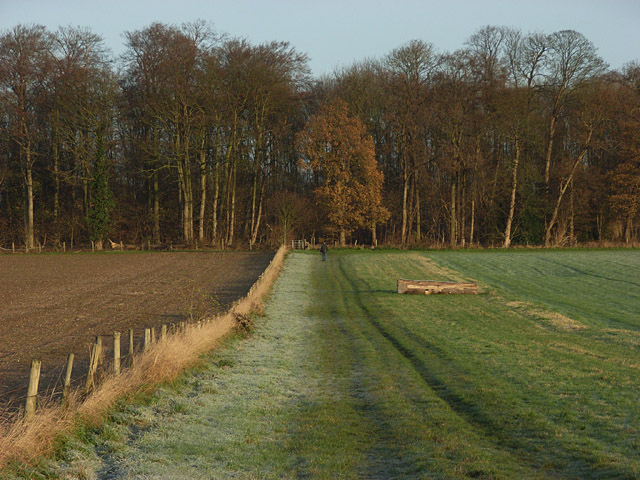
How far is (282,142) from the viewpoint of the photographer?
63625 millimetres

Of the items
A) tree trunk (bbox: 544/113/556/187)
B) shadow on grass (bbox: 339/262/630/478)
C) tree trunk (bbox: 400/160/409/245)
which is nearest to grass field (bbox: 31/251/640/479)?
shadow on grass (bbox: 339/262/630/478)

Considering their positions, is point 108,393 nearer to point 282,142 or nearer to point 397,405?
point 397,405

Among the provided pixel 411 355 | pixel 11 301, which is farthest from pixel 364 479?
pixel 11 301

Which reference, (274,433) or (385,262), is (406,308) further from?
(385,262)

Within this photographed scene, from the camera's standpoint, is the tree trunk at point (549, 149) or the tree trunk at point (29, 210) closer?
the tree trunk at point (29, 210)

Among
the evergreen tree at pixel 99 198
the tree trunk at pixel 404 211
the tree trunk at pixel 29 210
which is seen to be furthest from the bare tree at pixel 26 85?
the tree trunk at pixel 404 211

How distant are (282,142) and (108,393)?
5590cm

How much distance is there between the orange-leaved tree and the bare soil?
10412 mm

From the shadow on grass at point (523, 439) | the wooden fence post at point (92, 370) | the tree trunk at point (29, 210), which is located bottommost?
the shadow on grass at point (523, 439)

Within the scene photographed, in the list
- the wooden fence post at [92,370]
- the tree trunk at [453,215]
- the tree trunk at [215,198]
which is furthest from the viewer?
the tree trunk at [453,215]

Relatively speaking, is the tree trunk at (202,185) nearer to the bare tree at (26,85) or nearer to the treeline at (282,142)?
the treeline at (282,142)

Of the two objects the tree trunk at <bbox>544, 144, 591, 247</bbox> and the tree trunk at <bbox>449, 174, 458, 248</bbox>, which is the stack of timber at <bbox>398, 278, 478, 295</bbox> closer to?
the tree trunk at <bbox>449, 174, 458, 248</bbox>

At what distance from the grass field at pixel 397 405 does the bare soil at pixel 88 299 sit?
2510 millimetres

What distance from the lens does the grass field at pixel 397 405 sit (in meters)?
7.63
